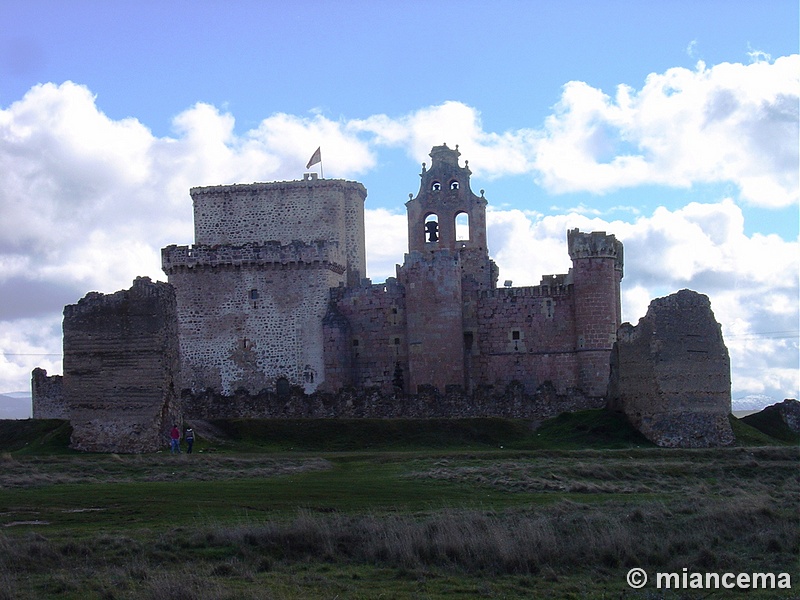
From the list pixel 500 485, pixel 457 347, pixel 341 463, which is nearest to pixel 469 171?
pixel 457 347

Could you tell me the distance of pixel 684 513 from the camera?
1998cm

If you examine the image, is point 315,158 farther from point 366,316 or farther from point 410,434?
point 410,434

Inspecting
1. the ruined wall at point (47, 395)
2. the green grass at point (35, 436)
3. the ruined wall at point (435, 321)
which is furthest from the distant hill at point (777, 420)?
the ruined wall at point (47, 395)

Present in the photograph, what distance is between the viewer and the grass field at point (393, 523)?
15172mm

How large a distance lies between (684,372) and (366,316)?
740 inches

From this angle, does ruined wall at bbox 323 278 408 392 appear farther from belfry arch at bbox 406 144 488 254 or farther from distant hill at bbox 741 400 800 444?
distant hill at bbox 741 400 800 444

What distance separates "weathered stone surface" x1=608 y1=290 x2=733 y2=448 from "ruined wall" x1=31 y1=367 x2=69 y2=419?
24237mm

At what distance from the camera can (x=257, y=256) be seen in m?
49.8

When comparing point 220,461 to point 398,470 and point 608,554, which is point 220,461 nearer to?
point 398,470

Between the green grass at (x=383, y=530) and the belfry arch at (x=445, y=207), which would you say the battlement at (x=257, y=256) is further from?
the green grass at (x=383, y=530)

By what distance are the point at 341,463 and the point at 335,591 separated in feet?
47.1

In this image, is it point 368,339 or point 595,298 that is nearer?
point 595,298

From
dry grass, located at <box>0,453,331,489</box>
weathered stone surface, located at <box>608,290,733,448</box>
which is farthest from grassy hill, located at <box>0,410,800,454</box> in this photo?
dry grass, located at <box>0,453,331,489</box>

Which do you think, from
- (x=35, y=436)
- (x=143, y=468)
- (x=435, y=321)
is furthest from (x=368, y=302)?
(x=143, y=468)
